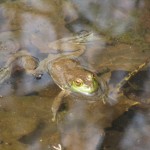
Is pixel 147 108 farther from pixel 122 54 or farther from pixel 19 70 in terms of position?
pixel 19 70

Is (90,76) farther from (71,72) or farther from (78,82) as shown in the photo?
(71,72)

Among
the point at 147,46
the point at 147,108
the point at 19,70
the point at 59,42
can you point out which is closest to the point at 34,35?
the point at 59,42

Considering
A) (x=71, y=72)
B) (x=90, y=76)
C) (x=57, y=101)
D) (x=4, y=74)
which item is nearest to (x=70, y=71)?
(x=71, y=72)

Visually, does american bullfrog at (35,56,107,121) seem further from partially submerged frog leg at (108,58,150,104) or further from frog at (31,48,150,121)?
partially submerged frog leg at (108,58,150,104)

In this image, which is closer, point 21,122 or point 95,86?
point 21,122

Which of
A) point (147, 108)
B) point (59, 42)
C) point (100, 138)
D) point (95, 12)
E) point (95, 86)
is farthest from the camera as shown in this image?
point (95, 12)
